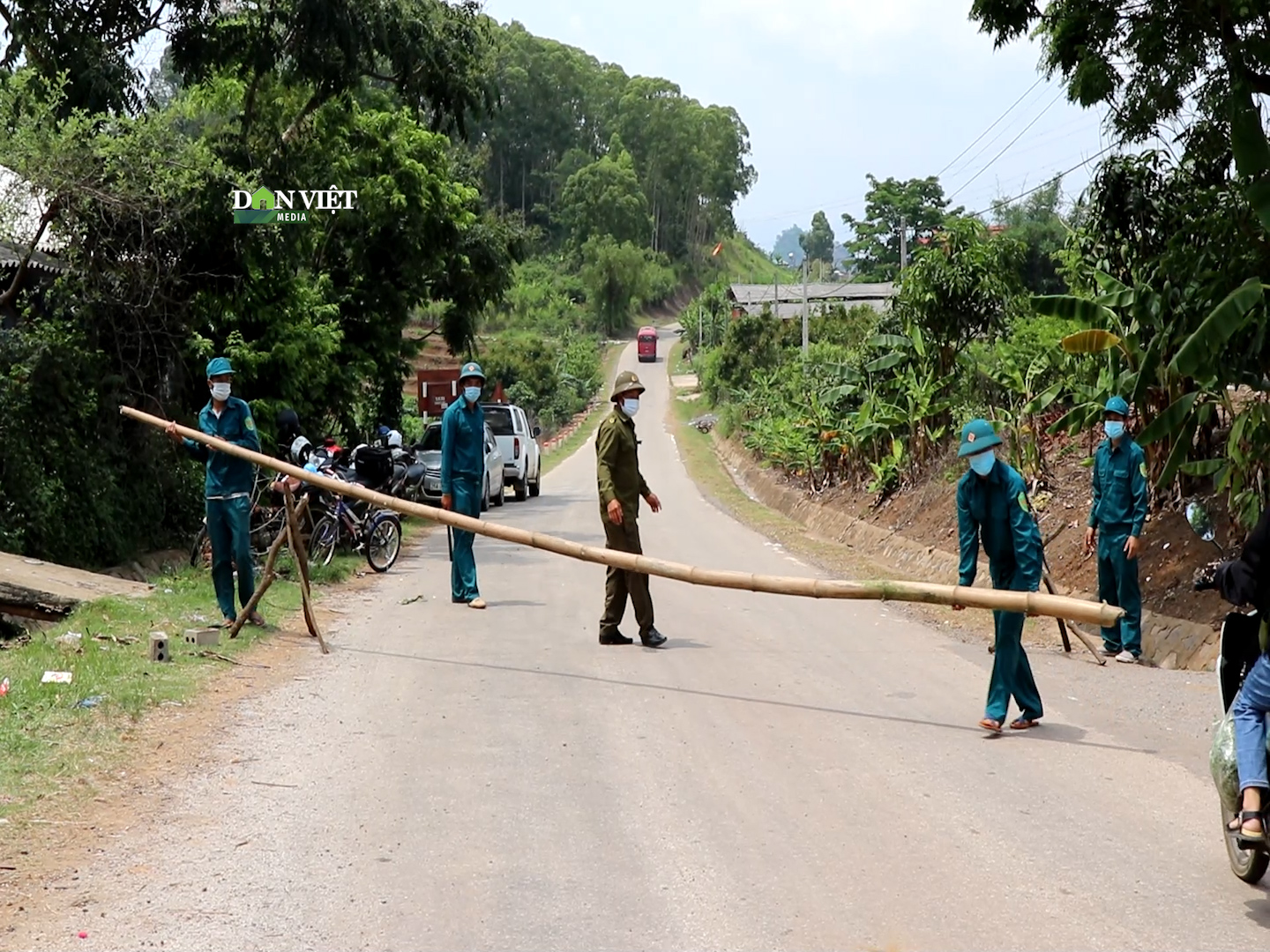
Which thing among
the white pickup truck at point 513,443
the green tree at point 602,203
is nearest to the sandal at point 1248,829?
the white pickup truck at point 513,443

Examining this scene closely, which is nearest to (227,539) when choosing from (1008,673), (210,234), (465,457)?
(465,457)

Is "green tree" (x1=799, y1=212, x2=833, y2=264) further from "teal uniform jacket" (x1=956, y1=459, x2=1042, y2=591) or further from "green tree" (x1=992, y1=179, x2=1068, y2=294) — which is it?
"teal uniform jacket" (x1=956, y1=459, x2=1042, y2=591)

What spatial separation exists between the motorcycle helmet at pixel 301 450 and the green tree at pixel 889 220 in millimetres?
67139

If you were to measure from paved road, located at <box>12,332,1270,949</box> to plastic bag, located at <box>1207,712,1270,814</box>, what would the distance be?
38 cm

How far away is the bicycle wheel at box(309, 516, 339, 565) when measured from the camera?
16703mm

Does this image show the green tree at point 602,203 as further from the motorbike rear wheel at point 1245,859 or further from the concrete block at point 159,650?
the motorbike rear wheel at point 1245,859

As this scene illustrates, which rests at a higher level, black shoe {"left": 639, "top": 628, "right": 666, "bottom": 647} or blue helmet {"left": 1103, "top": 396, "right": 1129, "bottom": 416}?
blue helmet {"left": 1103, "top": 396, "right": 1129, "bottom": 416}

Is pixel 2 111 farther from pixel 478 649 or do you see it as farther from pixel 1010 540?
pixel 1010 540

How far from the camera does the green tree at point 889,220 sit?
8250 cm

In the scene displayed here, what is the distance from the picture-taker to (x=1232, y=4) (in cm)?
1147

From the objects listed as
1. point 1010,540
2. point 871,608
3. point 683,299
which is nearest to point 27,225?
point 871,608

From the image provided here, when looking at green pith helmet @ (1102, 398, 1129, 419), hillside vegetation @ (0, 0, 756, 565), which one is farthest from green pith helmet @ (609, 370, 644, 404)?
hillside vegetation @ (0, 0, 756, 565)

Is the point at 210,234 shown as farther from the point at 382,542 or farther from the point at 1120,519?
the point at 1120,519

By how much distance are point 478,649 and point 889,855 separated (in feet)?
19.1
